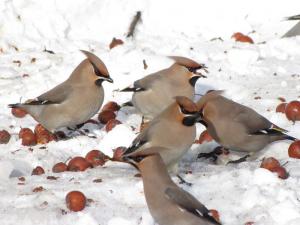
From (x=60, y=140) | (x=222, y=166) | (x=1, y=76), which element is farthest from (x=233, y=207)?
(x=1, y=76)

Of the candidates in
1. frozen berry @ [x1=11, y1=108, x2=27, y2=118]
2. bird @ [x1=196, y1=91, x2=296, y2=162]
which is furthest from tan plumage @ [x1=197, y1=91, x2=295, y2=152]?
frozen berry @ [x1=11, y1=108, x2=27, y2=118]

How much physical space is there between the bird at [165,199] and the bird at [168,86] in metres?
1.94

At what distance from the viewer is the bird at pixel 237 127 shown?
5508 mm

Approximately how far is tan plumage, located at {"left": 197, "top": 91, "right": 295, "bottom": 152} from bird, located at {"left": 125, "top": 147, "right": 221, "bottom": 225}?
3.78ft

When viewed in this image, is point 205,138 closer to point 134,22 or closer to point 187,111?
point 187,111

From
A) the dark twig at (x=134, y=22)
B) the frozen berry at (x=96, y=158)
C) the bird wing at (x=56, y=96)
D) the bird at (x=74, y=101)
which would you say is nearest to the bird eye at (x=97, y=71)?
the bird at (x=74, y=101)

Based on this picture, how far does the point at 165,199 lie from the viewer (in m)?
4.24

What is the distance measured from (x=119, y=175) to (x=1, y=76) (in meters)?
2.55

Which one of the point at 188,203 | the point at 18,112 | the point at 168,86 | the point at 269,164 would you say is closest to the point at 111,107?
the point at 168,86

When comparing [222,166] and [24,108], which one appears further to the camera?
[24,108]

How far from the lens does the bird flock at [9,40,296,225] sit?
426 cm

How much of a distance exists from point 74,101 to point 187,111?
1329 millimetres

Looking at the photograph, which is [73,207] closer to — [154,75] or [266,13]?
[154,75]

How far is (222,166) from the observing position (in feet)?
17.8
